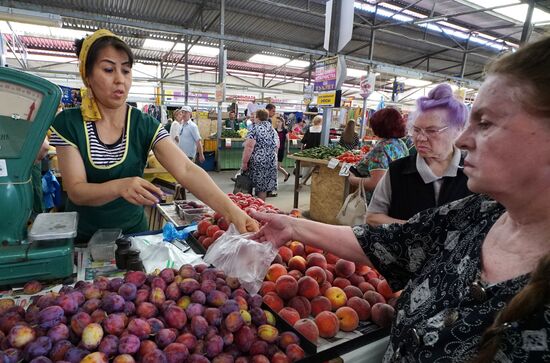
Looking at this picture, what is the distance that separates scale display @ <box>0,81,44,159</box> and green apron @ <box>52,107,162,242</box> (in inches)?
Answer: 15.0

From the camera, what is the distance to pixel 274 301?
118 cm

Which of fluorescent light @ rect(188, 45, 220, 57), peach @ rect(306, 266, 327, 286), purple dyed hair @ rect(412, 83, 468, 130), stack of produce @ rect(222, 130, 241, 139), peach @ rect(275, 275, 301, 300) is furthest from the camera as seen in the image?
fluorescent light @ rect(188, 45, 220, 57)

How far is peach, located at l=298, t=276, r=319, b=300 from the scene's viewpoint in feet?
4.01

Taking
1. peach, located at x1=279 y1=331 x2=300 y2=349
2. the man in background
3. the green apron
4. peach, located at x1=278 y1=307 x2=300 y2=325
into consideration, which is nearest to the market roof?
the man in background

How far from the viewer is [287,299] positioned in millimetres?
1220

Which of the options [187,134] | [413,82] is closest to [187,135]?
[187,134]

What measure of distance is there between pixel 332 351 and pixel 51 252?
977 mm

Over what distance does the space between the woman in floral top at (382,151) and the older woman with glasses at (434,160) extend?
2.96 feet

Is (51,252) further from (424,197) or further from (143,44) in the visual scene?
(143,44)

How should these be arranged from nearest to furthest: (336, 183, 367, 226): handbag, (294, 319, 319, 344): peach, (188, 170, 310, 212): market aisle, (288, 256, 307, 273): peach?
(294, 319, 319, 344): peach < (288, 256, 307, 273): peach < (336, 183, 367, 226): handbag < (188, 170, 310, 212): market aisle

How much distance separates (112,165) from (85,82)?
16.5 inches

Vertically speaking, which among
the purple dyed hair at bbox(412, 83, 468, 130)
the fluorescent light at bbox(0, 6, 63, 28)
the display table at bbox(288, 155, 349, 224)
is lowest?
the display table at bbox(288, 155, 349, 224)

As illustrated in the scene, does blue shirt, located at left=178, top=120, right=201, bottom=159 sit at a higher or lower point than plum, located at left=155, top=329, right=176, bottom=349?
higher

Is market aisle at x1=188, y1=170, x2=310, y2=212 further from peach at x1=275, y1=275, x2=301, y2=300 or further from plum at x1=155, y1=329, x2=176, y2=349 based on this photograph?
plum at x1=155, y1=329, x2=176, y2=349
